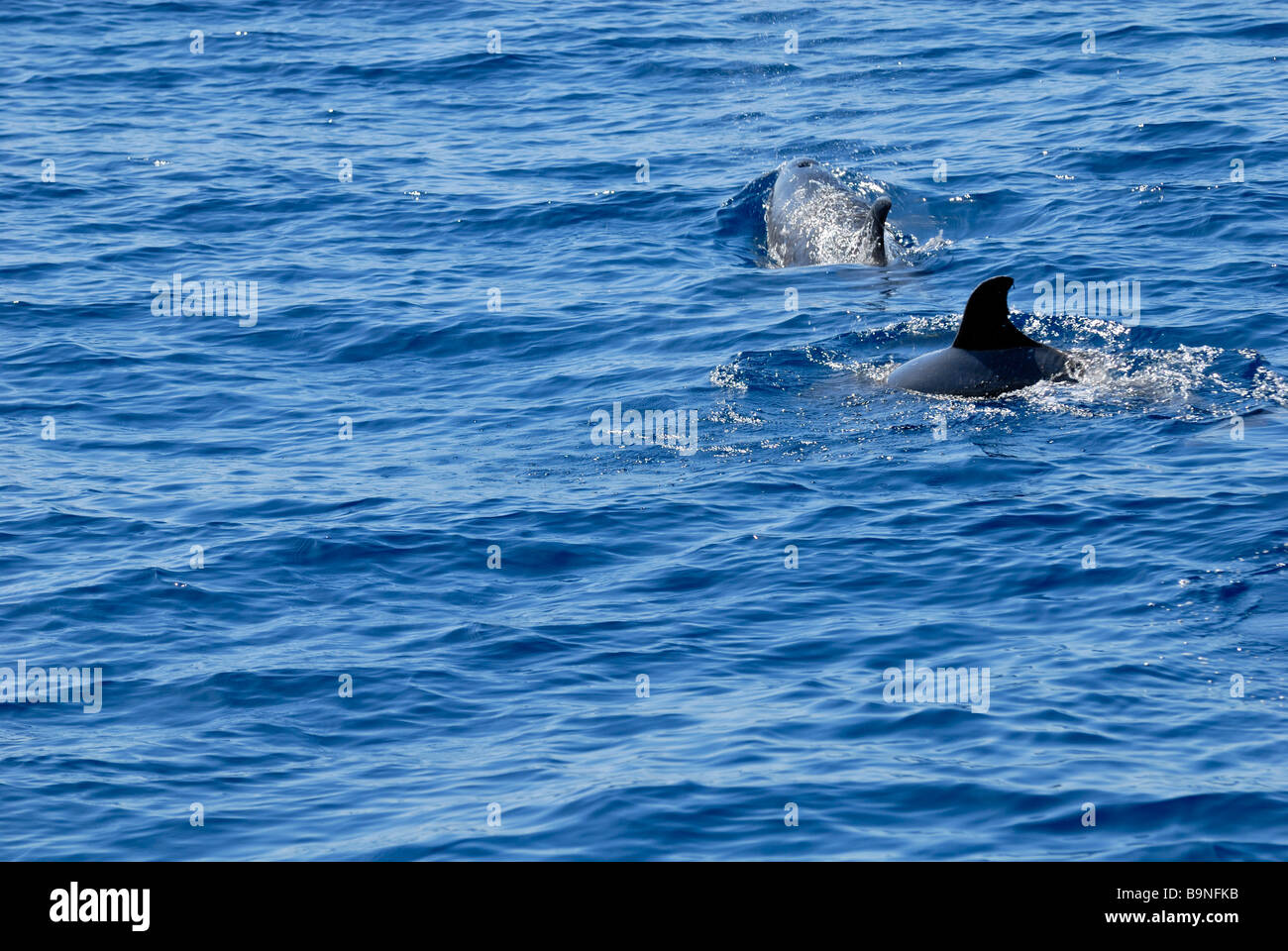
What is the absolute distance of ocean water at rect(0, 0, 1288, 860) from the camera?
438 inches

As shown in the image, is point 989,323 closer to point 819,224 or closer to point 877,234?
point 877,234

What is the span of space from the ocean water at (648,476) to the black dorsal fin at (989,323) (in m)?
0.60

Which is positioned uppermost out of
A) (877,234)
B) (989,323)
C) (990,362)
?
(877,234)

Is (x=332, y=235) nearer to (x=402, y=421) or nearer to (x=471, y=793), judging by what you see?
A: (x=402, y=421)

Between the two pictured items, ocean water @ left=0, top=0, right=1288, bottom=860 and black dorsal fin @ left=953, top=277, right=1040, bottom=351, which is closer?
ocean water @ left=0, top=0, right=1288, bottom=860

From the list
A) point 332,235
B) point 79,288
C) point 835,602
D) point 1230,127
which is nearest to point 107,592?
point 835,602

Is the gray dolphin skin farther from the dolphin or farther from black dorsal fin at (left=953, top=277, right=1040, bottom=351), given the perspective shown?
the dolphin

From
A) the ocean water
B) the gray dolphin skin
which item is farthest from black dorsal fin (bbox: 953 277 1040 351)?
the ocean water

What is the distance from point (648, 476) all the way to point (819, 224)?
7.83m

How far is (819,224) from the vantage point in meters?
23.3

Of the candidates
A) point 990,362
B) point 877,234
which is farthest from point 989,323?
point 877,234

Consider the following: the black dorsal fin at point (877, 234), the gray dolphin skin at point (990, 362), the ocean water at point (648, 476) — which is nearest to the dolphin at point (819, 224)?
the black dorsal fin at point (877, 234)

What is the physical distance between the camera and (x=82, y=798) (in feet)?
37.3

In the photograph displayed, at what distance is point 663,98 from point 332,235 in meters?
8.62
